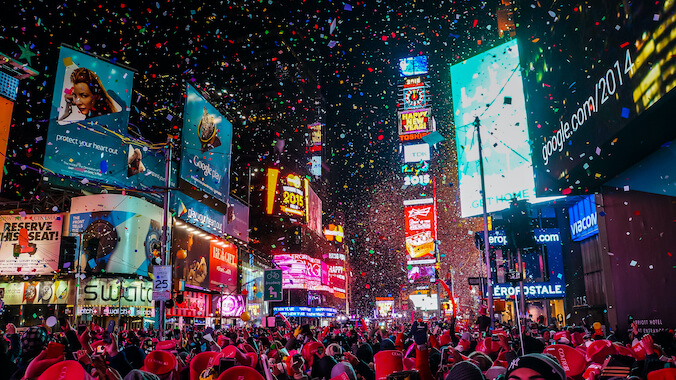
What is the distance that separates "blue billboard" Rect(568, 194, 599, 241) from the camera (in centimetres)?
2166

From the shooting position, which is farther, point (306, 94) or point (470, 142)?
point (306, 94)

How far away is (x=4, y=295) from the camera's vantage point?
113ft

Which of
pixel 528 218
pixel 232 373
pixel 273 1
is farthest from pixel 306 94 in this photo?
pixel 232 373

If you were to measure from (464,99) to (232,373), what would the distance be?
114 ft

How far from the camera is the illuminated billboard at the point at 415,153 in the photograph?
93.1m

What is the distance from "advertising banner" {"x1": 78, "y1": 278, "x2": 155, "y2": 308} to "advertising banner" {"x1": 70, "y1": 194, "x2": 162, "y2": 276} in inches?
44.1

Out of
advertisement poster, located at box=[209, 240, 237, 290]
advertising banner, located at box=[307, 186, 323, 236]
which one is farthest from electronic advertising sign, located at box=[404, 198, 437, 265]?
advertisement poster, located at box=[209, 240, 237, 290]

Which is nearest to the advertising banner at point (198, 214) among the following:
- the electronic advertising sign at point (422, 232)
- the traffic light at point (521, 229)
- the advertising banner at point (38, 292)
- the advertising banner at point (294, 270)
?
the advertising banner at point (38, 292)

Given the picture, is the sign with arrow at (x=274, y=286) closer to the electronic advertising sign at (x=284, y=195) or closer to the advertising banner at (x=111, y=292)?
the advertising banner at (x=111, y=292)

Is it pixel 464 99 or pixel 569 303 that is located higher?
pixel 464 99

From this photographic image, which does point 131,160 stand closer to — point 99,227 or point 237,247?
point 99,227

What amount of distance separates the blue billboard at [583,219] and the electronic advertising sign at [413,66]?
76.0 metres

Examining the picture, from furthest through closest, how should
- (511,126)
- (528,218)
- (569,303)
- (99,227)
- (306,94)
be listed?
(306,94), (99,227), (511,126), (569,303), (528,218)

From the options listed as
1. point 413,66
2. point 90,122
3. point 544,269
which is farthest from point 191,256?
point 413,66
